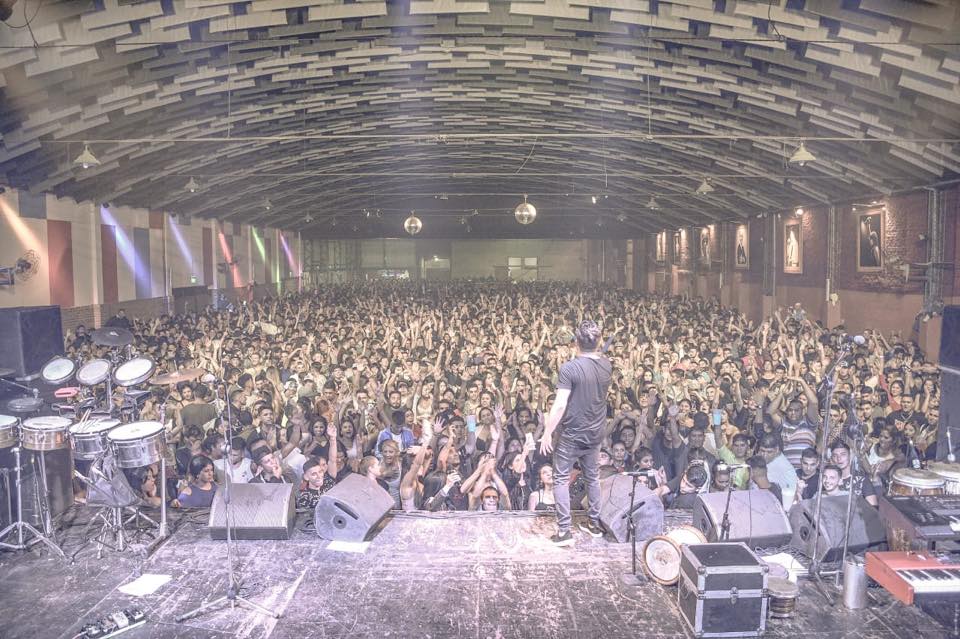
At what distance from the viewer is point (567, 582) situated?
15.0 ft

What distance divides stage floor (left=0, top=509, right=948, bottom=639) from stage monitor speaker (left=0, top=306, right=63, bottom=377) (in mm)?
1684

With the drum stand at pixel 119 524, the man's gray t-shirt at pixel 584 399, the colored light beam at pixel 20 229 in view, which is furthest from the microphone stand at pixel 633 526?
the colored light beam at pixel 20 229

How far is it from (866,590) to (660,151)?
11809 mm

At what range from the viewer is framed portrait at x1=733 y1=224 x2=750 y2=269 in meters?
20.7

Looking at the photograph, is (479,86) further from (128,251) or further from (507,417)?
(128,251)

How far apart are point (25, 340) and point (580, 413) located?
4807mm

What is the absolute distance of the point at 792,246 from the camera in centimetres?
1795

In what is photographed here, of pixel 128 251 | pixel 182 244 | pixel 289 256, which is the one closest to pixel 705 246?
pixel 182 244

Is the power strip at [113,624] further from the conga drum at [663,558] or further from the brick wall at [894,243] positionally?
the brick wall at [894,243]

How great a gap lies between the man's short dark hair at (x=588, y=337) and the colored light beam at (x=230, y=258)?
1978 cm

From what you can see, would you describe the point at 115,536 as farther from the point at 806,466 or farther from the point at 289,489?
the point at 806,466

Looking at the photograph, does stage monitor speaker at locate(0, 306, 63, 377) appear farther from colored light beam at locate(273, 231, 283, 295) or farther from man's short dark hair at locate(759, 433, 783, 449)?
colored light beam at locate(273, 231, 283, 295)

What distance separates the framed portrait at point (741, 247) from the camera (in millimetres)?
20703

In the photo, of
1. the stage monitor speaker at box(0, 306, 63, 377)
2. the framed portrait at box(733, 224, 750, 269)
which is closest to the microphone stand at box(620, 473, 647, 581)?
the stage monitor speaker at box(0, 306, 63, 377)
